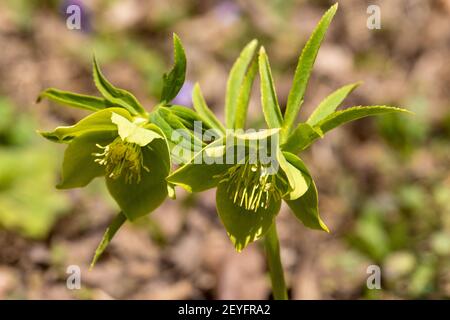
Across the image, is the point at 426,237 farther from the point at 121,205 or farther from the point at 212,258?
the point at 121,205

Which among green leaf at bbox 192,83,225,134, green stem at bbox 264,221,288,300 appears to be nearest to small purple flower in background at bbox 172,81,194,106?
green leaf at bbox 192,83,225,134

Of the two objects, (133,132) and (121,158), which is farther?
(121,158)

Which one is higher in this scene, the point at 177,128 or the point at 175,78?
the point at 175,78

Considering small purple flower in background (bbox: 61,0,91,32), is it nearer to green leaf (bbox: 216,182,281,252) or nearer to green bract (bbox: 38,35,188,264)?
green bract (bbox: 38,35,188,264)

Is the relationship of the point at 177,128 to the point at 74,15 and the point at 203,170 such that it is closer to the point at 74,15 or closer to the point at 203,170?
the point at 203,170

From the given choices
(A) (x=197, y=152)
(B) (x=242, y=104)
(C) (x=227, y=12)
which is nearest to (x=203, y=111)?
(B) (x=242, y=104)

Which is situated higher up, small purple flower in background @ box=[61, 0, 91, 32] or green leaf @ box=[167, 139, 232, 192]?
small purple flower in background @ box=[61, 0, 91, 32]

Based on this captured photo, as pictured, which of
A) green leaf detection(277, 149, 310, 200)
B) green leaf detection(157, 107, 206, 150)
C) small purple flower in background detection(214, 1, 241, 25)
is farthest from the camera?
small purple flower in background detection(214, 1, 241, 25)
